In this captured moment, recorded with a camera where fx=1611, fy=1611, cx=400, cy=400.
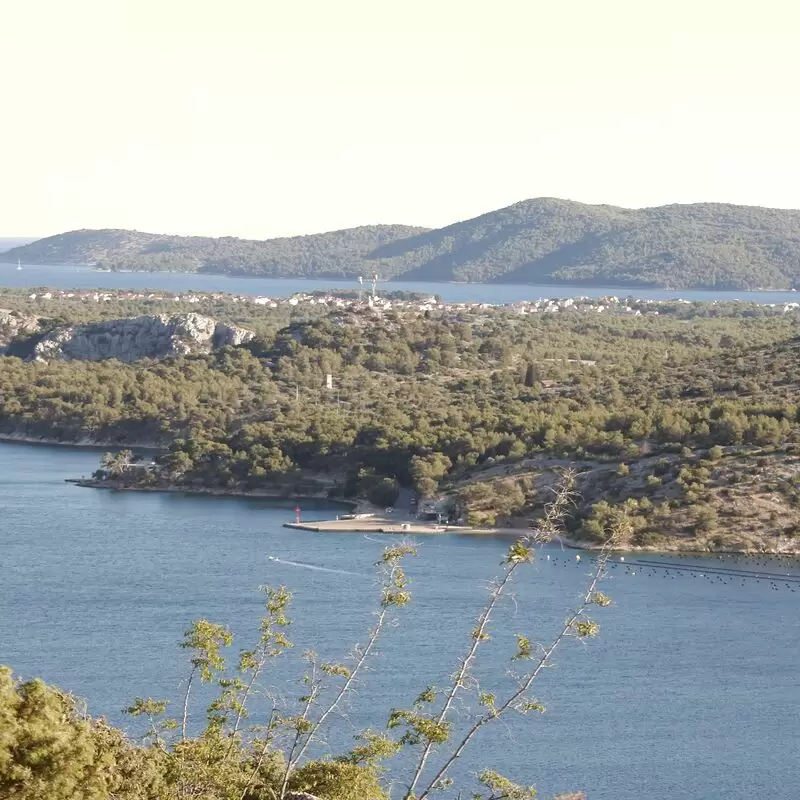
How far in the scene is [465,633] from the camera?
134 feet

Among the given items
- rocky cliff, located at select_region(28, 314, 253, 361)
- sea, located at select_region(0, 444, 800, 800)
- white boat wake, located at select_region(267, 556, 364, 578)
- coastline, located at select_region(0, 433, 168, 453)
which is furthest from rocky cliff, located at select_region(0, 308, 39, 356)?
white boat wake, located at select_region(267, 556, 364, 578)

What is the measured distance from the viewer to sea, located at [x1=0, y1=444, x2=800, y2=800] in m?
31.4

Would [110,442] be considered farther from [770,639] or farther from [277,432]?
[770,639]

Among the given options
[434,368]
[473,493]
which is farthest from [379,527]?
[434,368]

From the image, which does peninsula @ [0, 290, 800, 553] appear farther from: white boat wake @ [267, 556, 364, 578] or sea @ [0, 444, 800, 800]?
white boat wake @ [267, 556, 364, 578]

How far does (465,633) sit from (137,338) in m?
78.7

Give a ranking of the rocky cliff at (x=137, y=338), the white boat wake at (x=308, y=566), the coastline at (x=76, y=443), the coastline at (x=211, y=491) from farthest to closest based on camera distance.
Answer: the rocky cliff at (x=137, y=338) → the coastline at (x=76, y=443) → the coastline at (x=211, y=491) → the white boat wake at (x=308, y=566)

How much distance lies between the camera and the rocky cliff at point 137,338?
372ft

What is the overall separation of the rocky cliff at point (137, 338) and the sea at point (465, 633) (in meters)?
51.0

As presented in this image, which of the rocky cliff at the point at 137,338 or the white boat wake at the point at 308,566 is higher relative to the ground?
the rocky cliff at the point at 137,338

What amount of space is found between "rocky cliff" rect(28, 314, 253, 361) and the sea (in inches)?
2006

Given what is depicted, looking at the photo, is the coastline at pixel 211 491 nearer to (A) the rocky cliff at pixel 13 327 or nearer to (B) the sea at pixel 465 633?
(B) the sea at pixel 465 633

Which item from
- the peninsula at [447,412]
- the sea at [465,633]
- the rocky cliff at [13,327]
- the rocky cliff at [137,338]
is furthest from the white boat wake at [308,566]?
the rocky cliff at [13,327]

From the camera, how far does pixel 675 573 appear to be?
50.8 m
